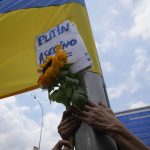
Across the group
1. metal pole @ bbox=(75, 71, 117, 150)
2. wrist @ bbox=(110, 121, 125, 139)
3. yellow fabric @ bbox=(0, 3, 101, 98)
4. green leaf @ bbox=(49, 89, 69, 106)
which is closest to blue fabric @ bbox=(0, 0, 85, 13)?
yellow fabric @ bbox=(0, 3, 101, 98)

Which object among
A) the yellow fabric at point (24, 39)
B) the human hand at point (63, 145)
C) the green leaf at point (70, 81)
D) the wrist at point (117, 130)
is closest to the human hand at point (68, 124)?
the human hand at point (63, 145)

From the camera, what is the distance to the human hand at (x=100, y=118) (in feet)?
9.11

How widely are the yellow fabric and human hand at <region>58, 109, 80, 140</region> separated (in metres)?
1.25

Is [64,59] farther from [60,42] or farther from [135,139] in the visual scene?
[135,139]

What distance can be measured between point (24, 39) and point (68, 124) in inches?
71.9

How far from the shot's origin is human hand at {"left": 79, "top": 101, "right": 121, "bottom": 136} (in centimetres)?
278

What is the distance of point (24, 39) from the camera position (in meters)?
4.58

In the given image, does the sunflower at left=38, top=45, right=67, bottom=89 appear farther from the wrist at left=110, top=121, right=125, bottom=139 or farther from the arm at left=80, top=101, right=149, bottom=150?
the wrist at left=110, top=121, right=125, bottom=139

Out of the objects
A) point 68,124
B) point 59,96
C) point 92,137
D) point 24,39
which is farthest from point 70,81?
point 24,39

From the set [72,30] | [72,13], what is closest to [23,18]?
[72,13]

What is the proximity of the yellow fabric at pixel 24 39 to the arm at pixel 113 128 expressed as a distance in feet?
4.45

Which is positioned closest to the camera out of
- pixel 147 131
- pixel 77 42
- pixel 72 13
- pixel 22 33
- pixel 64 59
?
pixel 64 59

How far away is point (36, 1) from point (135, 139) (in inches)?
101

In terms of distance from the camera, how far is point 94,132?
2861 millimetres
